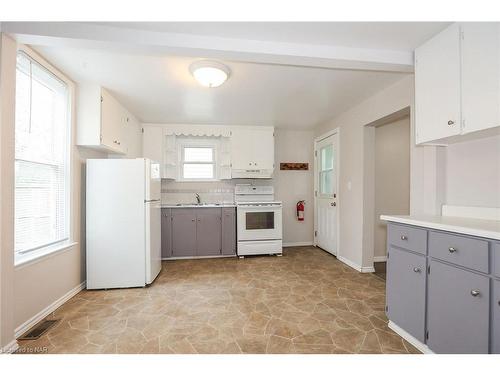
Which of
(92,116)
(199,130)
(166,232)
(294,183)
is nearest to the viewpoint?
(92,116)

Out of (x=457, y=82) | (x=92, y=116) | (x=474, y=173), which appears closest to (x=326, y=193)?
(x=474, y=173)

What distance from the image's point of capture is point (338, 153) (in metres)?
3.97

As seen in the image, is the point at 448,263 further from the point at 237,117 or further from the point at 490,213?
the point at 237,117

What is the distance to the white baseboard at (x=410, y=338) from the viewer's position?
66.0 inches

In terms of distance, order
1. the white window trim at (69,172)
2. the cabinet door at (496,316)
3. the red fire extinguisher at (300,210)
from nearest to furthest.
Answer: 1. the cabinet door at (496,316)
2. the white window trim at (69,172)
3. the red fire extinguisher at (300,210)

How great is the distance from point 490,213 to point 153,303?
306cm

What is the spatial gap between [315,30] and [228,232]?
10.6ft

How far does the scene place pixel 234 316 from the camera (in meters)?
2.23

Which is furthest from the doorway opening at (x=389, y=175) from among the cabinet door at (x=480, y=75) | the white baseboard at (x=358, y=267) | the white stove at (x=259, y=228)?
the cabinet door at (x=480, y=75)

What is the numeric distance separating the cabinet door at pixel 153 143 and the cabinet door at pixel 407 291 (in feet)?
12.5

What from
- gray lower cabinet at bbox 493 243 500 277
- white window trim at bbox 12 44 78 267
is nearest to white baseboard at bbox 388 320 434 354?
gray lower cabinet at bbox 493 243 500 277

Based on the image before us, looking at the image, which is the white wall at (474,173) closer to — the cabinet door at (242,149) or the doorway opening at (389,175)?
the doorway opening at (389,175)

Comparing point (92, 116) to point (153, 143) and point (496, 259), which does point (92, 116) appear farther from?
point (496, 259)

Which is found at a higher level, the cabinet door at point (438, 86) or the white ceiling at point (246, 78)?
the white ceiling at point (246, 78)
